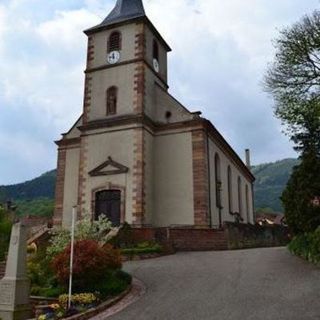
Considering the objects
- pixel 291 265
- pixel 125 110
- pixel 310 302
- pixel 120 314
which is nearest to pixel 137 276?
pixel 120 314

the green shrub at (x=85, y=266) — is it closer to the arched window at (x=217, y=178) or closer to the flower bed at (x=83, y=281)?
the flower bed at (x=83, y=281)

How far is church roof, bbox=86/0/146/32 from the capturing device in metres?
30.5

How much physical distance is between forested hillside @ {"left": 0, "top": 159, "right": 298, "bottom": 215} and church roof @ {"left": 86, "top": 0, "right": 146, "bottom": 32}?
112ft

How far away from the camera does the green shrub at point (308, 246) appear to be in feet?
50.8

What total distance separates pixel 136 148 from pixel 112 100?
4203 millimetres

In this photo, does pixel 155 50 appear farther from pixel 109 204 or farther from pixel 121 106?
pixel 109 204

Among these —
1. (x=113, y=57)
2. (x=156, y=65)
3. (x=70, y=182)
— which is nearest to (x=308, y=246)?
(x=70, y=182)

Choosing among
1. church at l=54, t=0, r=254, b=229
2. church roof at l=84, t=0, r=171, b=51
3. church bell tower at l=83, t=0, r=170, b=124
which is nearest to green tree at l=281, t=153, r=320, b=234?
church at l=54, t=0, r=254, b=229

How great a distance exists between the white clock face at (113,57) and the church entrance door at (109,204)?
8922mm

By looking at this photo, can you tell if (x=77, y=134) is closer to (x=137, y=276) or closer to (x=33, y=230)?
(x=33, y=230)

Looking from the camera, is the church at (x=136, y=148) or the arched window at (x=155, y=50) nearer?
the church at (x=136, y=148)

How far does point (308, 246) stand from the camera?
16.8 metres

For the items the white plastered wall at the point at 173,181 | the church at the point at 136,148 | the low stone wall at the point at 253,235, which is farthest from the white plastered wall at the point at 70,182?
the low stone wall at the point at 253,235

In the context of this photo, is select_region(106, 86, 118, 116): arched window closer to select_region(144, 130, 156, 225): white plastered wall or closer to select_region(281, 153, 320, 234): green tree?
select_region(144, 130, 156, 225): white plastered wall
